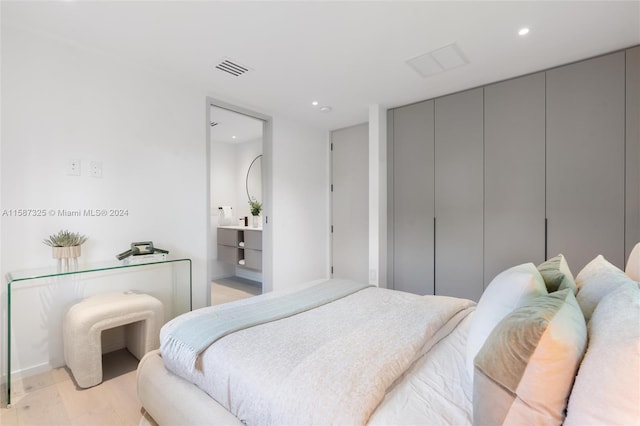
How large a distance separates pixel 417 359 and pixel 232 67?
8.64ft

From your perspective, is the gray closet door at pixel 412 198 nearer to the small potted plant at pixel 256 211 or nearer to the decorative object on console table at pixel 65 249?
the small potted plant at pixel 256 211

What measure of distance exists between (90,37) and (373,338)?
283 centimetres

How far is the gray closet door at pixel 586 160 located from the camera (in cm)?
233

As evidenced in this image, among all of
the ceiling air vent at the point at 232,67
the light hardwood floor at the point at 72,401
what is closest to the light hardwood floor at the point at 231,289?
the light hardwood floor at the point at 72,401

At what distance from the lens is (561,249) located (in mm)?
2570

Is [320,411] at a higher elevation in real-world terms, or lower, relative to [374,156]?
lower

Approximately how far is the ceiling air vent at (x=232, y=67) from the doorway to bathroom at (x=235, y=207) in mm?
→ 1304

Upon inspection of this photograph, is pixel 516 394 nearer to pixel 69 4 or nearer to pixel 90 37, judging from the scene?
pixel 69 4

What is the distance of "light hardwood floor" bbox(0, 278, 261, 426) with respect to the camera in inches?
63.8

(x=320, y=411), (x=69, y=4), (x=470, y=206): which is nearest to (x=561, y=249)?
(x=470, y=206)

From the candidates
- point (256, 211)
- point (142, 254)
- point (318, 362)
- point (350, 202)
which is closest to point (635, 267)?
point (318, 362)

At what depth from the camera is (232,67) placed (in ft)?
8.39

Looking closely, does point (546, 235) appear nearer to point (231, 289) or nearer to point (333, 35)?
point (333, 35)

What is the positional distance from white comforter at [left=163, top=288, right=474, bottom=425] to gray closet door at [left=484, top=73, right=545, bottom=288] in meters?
1.57
